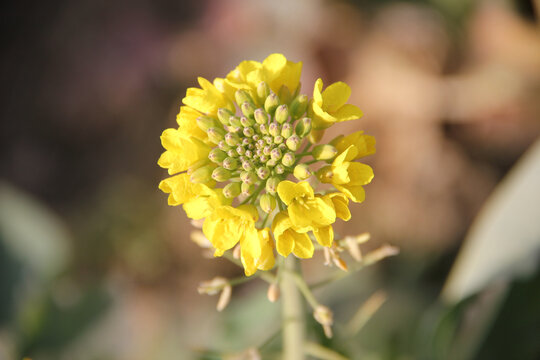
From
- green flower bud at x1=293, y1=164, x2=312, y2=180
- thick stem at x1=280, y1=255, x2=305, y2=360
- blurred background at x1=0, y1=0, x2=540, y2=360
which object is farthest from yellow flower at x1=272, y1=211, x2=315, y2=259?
blurred background at x1=0, y1=0, x2=540, y2=360

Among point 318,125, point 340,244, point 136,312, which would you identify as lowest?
point 136,312

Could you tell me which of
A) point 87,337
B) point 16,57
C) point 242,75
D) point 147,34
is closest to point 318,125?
point 242,75

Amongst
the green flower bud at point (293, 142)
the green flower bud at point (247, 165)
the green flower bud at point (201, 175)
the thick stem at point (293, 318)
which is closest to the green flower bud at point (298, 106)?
the green flower bud at point (293, 142)

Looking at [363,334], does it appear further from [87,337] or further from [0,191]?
[0,191]

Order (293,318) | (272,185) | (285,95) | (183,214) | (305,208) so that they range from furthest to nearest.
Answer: (183,214) → (293,318) → (285,95) → (272,185) → (305,208)

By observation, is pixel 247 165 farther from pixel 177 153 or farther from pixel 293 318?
pixel 293 318

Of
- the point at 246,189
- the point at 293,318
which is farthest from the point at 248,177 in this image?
the point at 293,318

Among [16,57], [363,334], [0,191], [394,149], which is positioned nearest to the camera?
[363,334]
